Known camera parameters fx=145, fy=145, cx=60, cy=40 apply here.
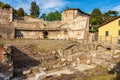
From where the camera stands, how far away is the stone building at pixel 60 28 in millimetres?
37344

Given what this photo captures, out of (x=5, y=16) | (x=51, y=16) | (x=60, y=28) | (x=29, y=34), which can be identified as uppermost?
(x=51, y=16)

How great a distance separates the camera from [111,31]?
32.0 meters

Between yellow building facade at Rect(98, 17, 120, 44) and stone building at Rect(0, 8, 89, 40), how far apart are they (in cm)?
442

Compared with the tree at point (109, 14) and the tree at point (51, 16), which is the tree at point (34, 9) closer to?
the tree at point (51, 16)

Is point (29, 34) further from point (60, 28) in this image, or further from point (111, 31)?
point (111, 31)

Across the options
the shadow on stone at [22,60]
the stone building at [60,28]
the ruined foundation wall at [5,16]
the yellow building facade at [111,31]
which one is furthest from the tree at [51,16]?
the shadow on stone at [22,60]

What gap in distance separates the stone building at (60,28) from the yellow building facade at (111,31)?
174 inches

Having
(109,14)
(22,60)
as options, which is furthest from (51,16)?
(22,60)

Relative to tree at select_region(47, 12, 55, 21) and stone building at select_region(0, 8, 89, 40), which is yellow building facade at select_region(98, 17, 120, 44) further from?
tree at select_region(47, 12, 55, 21)

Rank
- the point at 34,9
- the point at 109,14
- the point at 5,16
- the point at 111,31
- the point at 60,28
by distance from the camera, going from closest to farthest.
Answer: the point at 111,31
the point at 5,16
the point at 60,28
the point at 109,14
the point at 34,9

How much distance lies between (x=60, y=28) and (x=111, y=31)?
14.8 m

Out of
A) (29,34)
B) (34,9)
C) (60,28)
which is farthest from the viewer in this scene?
(34,9)

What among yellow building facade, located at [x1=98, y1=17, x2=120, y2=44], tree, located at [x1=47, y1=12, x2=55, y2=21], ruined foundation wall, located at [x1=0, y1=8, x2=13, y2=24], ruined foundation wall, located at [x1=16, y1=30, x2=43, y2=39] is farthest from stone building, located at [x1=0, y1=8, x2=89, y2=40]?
tree, located at [x1=47, y1=12, x2=55, y2=21]

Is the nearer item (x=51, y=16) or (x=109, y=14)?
(x=109, y=14)
